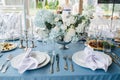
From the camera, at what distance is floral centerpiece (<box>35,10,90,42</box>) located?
110cm

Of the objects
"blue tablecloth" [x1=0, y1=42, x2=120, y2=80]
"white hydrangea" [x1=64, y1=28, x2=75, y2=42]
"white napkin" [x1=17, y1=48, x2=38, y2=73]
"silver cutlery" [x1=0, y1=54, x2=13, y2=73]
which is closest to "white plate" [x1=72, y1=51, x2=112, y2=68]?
"blue tablecloth" [x1=0, y1=42, x2=120, y2=80]

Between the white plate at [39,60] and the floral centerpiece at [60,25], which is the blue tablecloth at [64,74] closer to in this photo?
the white plate at [39,60]

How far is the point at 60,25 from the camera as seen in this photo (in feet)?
3.73

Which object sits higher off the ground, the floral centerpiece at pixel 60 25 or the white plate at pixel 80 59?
the floral centerpiece at pixel 60 25

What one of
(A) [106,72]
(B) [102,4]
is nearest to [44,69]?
(A) [106,72]

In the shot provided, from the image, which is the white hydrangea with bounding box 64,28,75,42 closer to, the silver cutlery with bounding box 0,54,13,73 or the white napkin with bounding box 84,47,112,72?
the white napkin with bounding box 84,47,112,72

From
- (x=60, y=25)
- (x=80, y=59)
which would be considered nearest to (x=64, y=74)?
(x=80, y=59)

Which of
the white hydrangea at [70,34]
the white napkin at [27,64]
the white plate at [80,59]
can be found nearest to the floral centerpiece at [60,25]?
the white hydrangea at [70,34]

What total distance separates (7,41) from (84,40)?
2.59 ft

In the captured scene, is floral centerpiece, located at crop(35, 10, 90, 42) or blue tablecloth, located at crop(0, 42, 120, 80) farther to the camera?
floral centerpiece, located at crop(35, 10, 90, 42)

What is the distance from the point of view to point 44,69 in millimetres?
968

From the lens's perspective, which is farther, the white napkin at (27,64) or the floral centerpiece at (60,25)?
the floral centerpiece at (60,25)

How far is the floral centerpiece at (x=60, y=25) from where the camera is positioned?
3.60 feet

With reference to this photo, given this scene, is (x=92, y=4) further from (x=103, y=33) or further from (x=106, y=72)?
(x=106, y=72)
